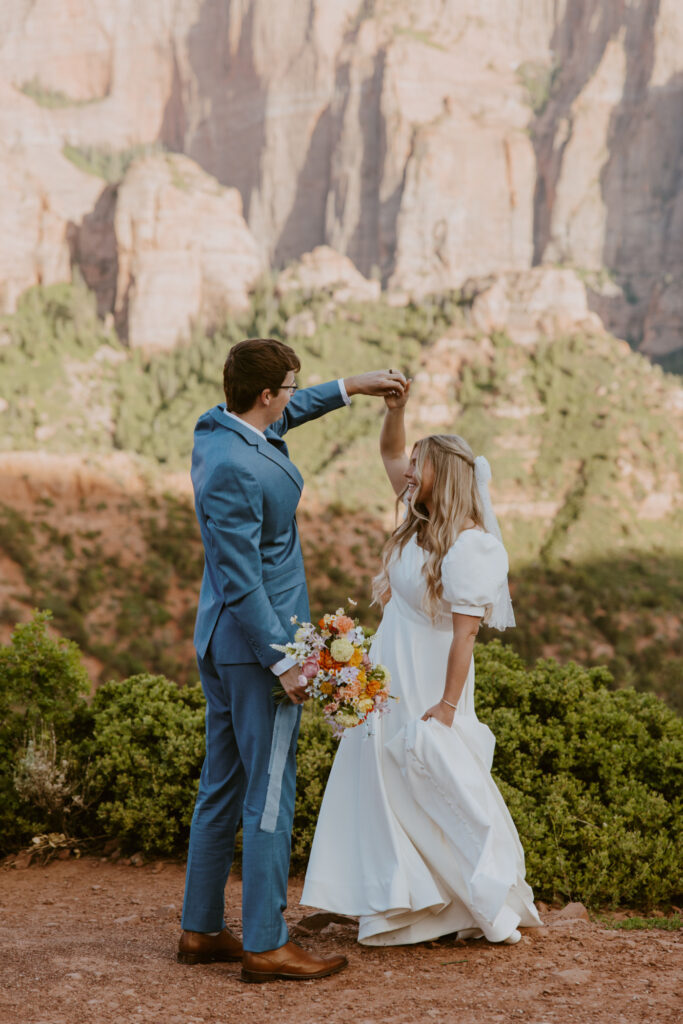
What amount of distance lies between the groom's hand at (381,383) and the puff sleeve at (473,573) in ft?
1.86

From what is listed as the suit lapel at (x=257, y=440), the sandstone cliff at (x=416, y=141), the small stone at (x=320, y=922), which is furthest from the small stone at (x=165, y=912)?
the sandstone cliff at (x=416, y=141)

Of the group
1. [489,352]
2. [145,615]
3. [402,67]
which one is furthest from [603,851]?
[402,67]

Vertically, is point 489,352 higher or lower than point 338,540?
higher

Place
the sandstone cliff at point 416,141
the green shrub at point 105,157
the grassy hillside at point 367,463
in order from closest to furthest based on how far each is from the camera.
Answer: the grassy hillside at point 367,463, the sandstone cliff at point 416,141, the green shrub at point 105,157

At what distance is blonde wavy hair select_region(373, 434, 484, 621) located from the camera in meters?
3.02

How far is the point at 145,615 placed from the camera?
77.3 ft

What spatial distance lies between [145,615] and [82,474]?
5.47 metres

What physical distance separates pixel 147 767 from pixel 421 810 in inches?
82.3

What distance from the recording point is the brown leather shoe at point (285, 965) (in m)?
2.78

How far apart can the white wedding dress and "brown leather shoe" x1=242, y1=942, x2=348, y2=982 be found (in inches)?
6.8

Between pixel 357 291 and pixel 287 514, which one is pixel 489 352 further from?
pixel 287 514

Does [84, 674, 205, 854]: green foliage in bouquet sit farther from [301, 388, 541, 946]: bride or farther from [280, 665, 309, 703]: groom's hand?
[280, 665, 309, 703]: groom's hand

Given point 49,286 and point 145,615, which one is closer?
point 145,615

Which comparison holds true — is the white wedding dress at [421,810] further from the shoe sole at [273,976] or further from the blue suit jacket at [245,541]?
the blue suit jacket at [245,541]
